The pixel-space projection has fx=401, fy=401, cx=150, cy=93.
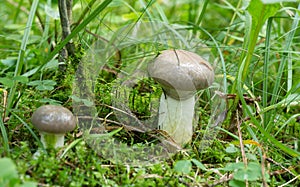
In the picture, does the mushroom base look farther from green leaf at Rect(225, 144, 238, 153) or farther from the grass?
green leaf at Rect(225, 144, 238, 153)

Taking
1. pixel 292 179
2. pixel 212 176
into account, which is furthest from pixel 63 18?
pixel 292 179

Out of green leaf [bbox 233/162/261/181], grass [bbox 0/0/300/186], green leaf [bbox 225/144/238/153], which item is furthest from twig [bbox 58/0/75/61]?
green leaf [bbox 233/162/261/181]

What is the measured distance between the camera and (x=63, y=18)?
1.98m

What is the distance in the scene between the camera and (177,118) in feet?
5.71

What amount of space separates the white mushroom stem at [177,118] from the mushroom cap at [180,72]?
5 cm

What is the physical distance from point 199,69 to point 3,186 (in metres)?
0.88

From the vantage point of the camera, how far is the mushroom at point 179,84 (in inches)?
63.1

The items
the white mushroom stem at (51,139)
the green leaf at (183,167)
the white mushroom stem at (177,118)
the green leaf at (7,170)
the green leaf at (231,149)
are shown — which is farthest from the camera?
the white mushroom stem at (177,118)

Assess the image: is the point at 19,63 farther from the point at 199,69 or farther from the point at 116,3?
the point at 199,69

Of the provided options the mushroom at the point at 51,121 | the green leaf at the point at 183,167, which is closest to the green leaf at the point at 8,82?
the mushroom at the point at 51,121

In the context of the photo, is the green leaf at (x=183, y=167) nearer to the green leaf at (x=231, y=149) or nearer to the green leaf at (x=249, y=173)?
the green leaf at (x=249, y=173)

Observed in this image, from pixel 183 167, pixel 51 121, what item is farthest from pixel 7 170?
pixel 183 167

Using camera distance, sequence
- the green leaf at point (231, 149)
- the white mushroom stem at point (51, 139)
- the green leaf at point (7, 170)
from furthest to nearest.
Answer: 1. the green leaf at point (231, 149)
2. the white mushroom stem at point (51, 139)
3. the green leaf at point (7, 170)

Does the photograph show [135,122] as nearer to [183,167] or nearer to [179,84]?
[179,84]
